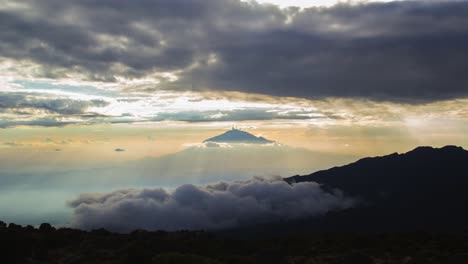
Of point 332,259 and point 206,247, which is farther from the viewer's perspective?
point 206,247

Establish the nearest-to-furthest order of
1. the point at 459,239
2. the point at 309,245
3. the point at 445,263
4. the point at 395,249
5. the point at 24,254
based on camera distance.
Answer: the point at 445,263 < the point at 24,254 < the point at 395,249 < the point at 459,239 < the point at 309,245

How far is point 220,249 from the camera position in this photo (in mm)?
63312

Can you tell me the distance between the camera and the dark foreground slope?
153ft

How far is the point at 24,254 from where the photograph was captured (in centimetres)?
4891

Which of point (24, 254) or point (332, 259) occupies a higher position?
point (24, 254)

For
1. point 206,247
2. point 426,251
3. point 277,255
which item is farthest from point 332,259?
point 206,247

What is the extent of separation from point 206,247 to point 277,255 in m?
12.5

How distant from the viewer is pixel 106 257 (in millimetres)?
50938

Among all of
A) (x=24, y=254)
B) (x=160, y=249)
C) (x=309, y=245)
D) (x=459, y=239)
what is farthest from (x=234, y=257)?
(x=459, y=239)

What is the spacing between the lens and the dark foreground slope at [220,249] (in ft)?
153

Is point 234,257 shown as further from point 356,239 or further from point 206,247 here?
point 356,239

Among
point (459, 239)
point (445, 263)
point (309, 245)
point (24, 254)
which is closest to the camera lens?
point (445, 263)

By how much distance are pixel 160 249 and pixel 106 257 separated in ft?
29.3

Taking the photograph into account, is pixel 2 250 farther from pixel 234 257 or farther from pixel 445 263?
pixel 445 263
